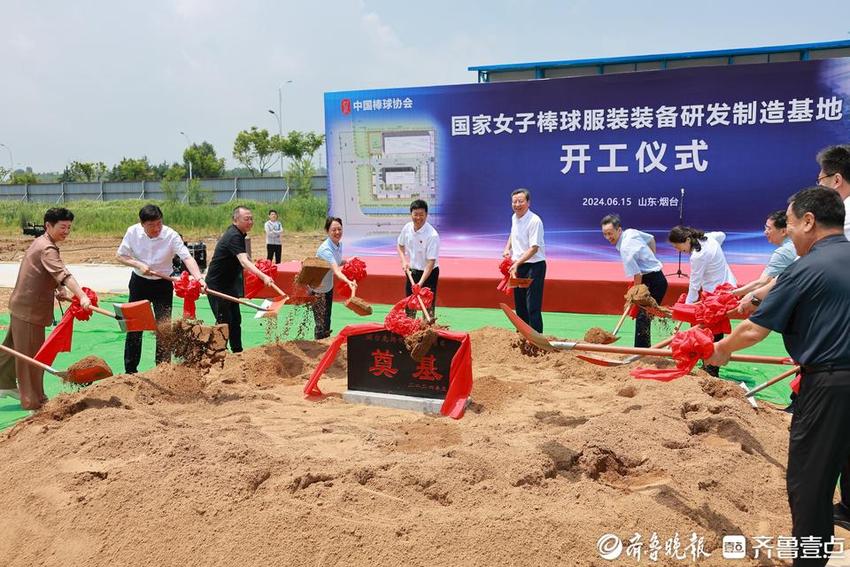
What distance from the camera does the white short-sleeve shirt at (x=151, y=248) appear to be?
5.74 meters

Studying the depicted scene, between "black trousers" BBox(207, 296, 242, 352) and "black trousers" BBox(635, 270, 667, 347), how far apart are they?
11.8 ft

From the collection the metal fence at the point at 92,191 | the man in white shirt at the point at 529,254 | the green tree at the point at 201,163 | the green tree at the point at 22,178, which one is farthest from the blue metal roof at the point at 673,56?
the green tree at the point at 22,178

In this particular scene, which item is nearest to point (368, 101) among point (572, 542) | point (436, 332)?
point (436, 332)

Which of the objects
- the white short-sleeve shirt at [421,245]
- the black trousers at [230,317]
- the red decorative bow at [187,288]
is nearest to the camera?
the red decorative bow at [187,288]

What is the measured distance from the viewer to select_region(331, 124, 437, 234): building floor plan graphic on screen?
38.4ft

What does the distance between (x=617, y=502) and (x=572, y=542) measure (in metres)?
0.40

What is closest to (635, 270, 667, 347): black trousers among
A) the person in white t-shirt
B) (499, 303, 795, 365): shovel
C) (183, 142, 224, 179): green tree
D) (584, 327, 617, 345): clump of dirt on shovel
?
(584, 327, 617, 345): clump of dirt on shovel

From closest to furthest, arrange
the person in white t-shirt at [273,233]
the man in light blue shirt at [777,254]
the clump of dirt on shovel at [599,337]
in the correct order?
the man in light blue shirt at [777,254]
the clump of dirt on shovel at [599,337]
the person in white t-shirt at [273,233]

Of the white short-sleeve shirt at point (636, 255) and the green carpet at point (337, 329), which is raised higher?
the white short-sleeve shirt at point (636, 255)

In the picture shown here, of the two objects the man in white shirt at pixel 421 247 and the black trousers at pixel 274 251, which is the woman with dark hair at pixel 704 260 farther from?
the black trousers at pixel 274 251
